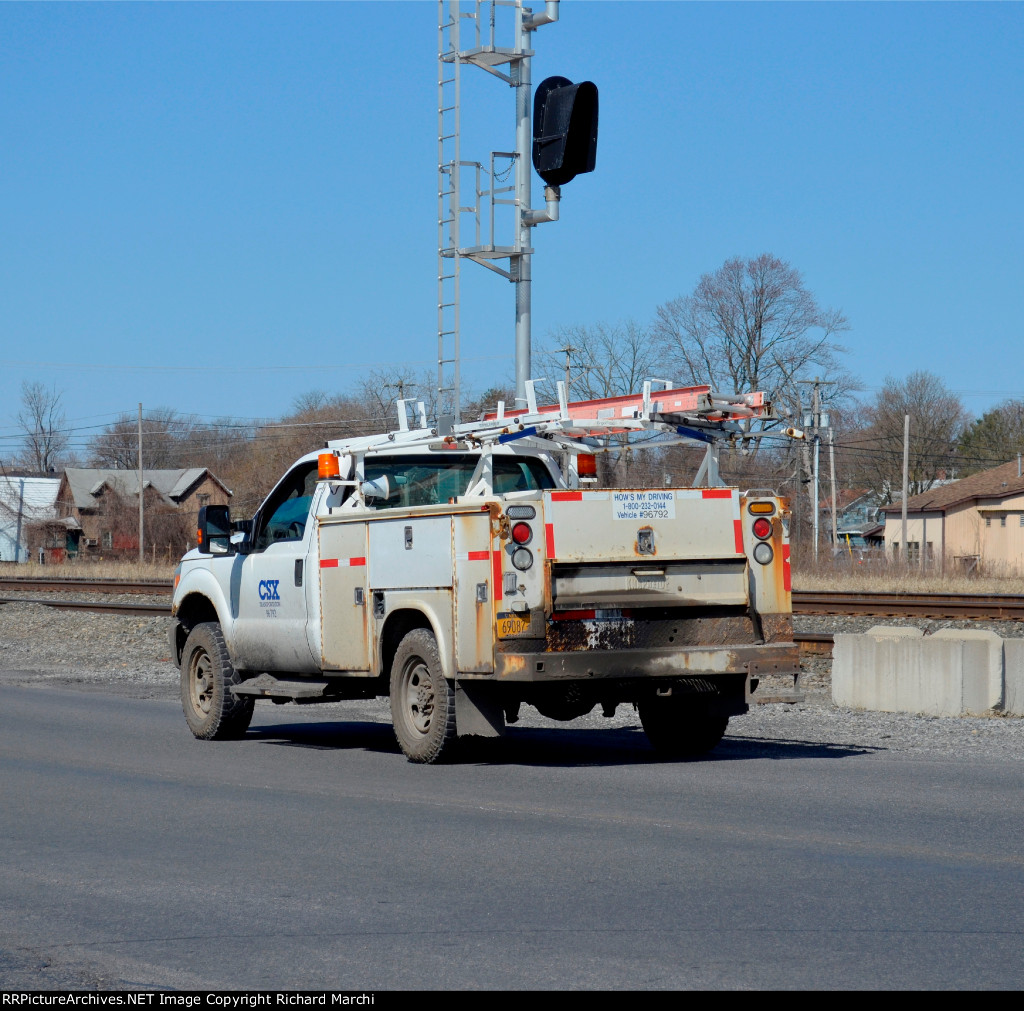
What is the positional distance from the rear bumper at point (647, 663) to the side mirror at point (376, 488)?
6.72 feet

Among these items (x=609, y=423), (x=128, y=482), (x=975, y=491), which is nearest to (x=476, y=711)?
(x=609, y=423)

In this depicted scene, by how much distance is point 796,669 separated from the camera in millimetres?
10516

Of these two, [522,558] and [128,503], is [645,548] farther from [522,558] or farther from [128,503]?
[128,503]

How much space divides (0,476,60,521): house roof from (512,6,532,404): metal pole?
9133 cm

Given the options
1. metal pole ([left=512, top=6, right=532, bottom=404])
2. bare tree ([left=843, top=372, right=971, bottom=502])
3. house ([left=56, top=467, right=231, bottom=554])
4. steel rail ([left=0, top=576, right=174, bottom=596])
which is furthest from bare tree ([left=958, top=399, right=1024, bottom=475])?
metal pole ([left=512, top=6, right=532, bottom=404])

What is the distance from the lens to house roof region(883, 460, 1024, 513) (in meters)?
73.4

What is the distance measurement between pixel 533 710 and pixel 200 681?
395 cm

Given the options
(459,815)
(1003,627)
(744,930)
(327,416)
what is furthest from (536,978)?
(327,416)

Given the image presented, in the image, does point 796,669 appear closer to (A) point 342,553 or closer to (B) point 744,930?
(A) point 342,553

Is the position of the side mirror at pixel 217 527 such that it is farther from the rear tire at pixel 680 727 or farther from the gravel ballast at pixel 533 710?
the rear tire at pixel 680 727

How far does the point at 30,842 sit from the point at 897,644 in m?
9.09

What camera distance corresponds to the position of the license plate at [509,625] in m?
9.77

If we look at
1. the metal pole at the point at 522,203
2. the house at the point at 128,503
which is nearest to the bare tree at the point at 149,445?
the house at the point at 128,503

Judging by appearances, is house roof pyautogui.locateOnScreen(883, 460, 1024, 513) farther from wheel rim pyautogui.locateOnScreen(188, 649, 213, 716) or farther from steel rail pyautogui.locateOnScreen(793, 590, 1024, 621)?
wheel rim pyautogui.locateOnScreen(188, 649, 213, 716)
